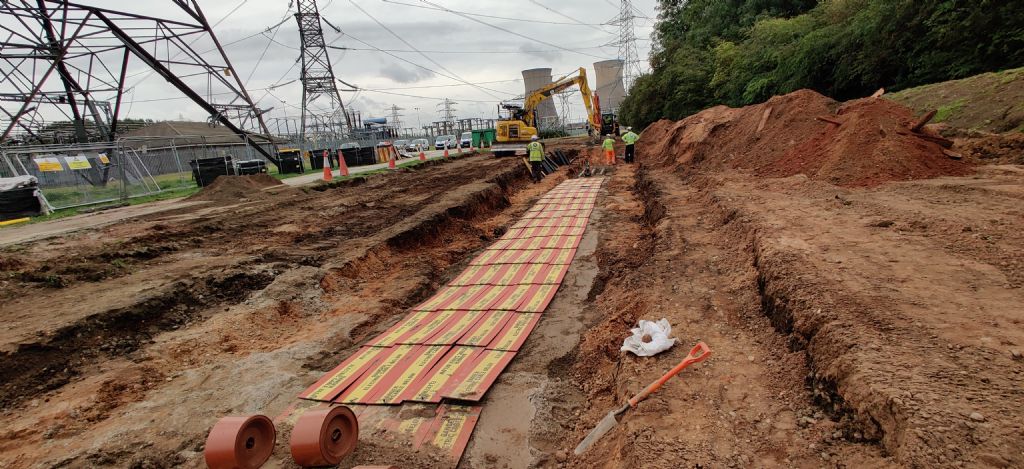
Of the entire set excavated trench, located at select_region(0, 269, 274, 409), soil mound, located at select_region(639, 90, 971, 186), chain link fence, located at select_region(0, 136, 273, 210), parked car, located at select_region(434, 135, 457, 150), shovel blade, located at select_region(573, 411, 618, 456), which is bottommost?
shovel blade, located at select_region(573, 411, 618, 456)

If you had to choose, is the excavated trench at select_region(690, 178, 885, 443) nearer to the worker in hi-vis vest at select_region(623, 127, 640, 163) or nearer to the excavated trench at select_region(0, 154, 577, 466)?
the excavated trench at select_region(0, 154, 577, 466)

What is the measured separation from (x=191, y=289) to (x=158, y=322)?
620mm

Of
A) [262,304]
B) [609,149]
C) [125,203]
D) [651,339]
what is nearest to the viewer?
[651,339]

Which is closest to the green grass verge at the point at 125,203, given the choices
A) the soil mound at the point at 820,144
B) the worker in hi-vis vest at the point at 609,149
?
the worker in hi-vis vest at the point at 609,149

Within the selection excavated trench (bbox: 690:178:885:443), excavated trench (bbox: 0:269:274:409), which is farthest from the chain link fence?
excavated trench (bbox: 690:178:885:443)

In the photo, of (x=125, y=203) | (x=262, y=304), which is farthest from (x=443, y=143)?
(x=262, y=304)

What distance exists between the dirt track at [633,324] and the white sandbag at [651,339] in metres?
0.08

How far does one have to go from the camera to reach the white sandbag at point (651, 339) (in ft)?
11.5

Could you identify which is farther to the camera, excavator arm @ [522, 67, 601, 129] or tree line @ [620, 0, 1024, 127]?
excavator arm @ [522, 67, 601, 129]

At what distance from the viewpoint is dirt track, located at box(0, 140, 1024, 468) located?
236 centimetres

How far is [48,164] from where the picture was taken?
1144 centimetres

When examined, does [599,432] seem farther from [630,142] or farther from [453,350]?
[630,142]

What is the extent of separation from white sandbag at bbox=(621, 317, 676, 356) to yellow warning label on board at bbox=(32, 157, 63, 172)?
1495 cm

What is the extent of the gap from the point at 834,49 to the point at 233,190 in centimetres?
1803
